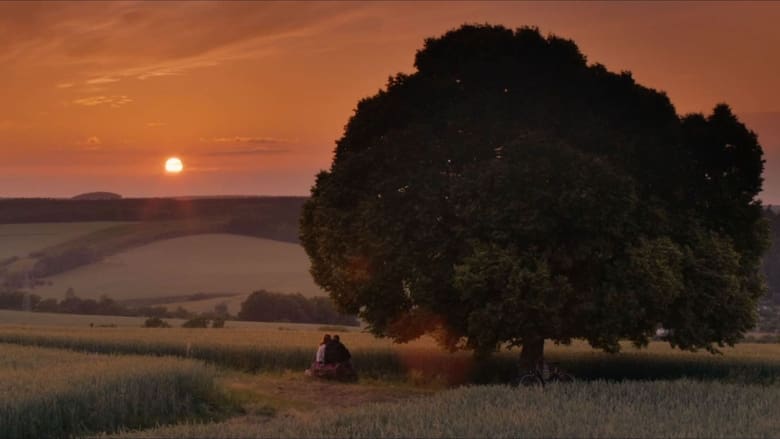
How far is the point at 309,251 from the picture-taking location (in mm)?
33188

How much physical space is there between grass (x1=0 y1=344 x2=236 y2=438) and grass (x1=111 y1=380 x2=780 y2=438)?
5.42m

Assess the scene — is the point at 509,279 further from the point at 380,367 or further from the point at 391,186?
the point at 380,367

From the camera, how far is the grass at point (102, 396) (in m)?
20.7

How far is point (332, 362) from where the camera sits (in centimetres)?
3216

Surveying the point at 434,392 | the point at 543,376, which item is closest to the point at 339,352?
the point at 434,392

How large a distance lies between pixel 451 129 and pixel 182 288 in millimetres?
72929

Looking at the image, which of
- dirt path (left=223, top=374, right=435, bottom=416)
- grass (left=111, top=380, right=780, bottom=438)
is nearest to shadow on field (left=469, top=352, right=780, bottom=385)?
dirt path (left=223, top=374, right=435, bottom=416)

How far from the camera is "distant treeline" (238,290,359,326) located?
78.9 metres

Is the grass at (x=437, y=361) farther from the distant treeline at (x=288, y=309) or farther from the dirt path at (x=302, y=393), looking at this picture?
the distant treeline at (x=288, y=309)

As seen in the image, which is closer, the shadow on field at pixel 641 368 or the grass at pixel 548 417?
the grass at pixel 548 417

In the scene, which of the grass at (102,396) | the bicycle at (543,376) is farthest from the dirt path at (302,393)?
the bicycle at (543,376)

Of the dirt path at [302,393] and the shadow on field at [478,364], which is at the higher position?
the shadow on field at [478,364]

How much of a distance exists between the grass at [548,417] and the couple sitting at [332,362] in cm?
1166

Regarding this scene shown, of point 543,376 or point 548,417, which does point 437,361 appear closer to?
point 543,376
